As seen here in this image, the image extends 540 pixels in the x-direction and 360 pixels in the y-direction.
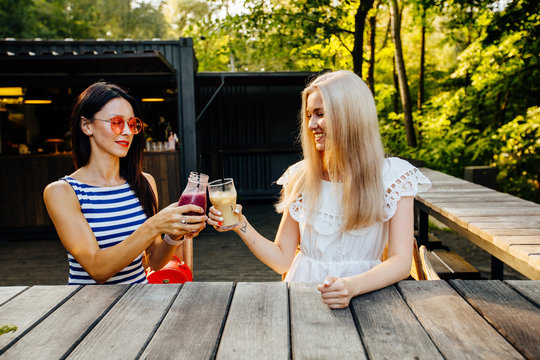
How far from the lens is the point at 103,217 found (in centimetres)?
216

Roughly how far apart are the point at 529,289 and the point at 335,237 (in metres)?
0.86

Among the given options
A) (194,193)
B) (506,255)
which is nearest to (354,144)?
(194,193)

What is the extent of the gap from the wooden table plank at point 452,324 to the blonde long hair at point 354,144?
0.44 m

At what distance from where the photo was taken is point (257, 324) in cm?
127

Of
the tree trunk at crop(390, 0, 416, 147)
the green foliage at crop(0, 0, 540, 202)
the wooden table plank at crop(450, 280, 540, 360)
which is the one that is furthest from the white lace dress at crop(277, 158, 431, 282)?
the tree trunk at crop(390, 0, 416, 147)

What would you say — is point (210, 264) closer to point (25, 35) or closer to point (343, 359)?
point (343, 359)

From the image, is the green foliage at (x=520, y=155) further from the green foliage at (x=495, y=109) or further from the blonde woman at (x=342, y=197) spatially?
the blonde woman at (x=342, y=197)

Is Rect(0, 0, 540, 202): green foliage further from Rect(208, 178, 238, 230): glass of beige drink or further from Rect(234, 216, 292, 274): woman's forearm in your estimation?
Rect(208, 178, 238, 230): glass of beige drink

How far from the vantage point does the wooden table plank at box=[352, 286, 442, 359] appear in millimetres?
1090

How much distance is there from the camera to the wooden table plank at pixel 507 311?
113cm

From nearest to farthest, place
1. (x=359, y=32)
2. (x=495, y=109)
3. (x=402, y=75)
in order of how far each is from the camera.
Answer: (x=359, y=32) → (x=402, y=75) → (x=495, y=109)

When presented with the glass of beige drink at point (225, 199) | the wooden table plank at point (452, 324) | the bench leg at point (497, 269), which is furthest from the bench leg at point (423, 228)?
the glass of beige drink at point (225, 199)

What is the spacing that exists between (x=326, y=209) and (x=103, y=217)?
3.81 ft

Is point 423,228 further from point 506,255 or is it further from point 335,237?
point 335,237
